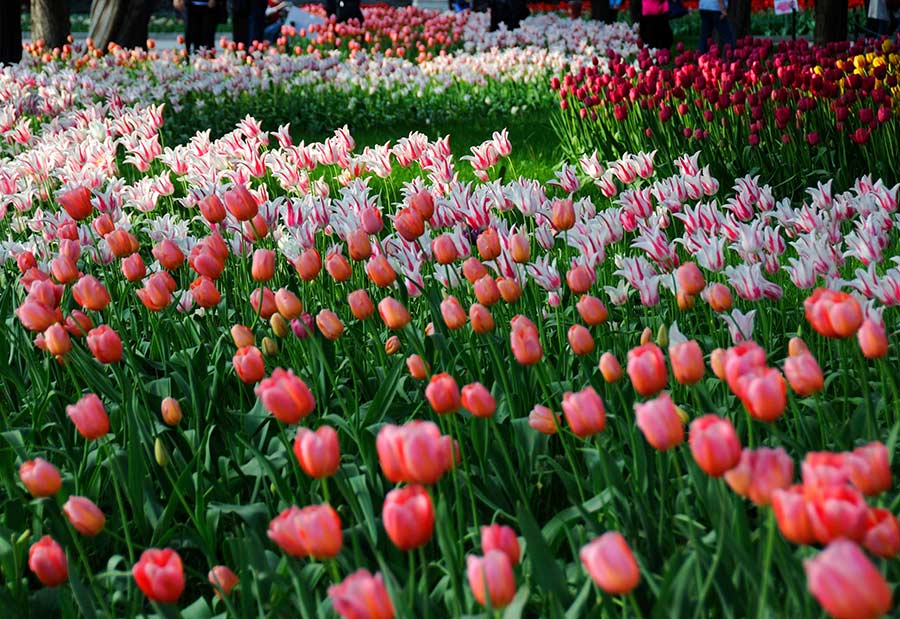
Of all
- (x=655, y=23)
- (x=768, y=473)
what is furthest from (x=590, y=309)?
(x=655, y=23)

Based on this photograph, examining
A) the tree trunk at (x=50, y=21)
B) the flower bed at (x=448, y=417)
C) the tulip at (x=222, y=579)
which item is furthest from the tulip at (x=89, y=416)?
the tree trunk at (x=50, y=21)

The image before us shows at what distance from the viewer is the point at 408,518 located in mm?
1340

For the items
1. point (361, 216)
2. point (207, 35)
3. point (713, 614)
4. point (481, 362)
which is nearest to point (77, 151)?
point (361, 216)

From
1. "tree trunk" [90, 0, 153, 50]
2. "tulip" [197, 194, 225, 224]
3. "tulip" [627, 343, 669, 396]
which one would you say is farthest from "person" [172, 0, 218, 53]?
"tulip" [627, 343, 669, 396]

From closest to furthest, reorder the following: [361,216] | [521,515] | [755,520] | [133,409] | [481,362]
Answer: [521,515] → [755,520] → [133,409] → [481,362] → [361,216]

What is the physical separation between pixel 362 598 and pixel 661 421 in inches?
19.3

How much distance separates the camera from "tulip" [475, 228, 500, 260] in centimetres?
276

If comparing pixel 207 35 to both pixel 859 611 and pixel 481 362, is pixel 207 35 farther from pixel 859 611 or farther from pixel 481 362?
pixel 859 611

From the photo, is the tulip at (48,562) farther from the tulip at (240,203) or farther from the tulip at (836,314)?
the tulip at (240,203)

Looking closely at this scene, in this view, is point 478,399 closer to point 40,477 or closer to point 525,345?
point 525,345

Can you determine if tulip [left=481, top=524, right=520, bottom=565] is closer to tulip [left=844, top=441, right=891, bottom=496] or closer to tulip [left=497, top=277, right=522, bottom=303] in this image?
tulip [left=844, top=441, right=891, bottom=496]

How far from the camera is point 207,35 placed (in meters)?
16.7

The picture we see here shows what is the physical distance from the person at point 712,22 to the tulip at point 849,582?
13370 mm

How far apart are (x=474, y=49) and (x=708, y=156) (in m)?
10.7
